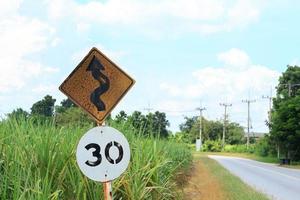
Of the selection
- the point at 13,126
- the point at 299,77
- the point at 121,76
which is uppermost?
the point at 299,77

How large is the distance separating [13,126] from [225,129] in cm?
11938

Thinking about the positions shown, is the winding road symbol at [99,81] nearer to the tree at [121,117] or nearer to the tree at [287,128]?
the tree at [121,117]

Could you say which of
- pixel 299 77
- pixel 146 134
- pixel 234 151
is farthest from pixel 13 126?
pixel 234 151

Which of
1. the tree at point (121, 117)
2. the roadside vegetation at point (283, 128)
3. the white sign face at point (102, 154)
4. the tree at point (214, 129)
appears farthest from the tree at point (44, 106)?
the tree at point (214, 129)

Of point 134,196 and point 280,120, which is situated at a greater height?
point 280,120

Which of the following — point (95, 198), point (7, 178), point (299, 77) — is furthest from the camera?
point (299, 77)

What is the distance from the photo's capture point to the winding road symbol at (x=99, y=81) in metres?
6.51

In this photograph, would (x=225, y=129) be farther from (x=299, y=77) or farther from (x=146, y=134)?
(x=146, y=134)

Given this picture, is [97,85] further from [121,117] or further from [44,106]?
[44,106]

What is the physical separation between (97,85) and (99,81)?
0.05 m

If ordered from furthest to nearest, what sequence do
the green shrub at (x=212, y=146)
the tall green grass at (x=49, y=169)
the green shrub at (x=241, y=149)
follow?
the green shrub at (x=212, y=146)
the green shrub at (x=241, y=149)
the tall green grass at (x=49, y=169)

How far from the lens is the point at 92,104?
6.52 meters

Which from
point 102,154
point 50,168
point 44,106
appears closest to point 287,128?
point 44,106

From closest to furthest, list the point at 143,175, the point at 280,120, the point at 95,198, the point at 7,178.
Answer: the point at 7,178 < the point at 95,198 < the point at 143,175 < the point at 280,120
